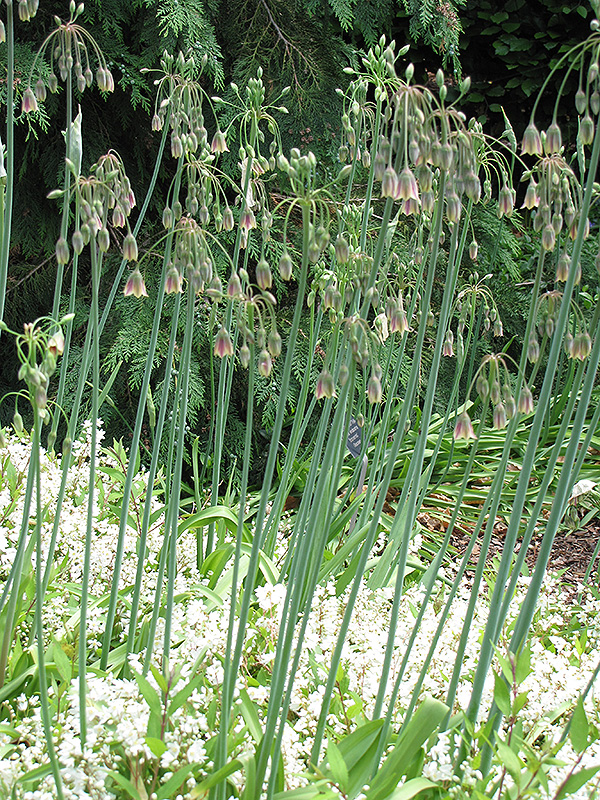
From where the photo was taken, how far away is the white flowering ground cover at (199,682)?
1.43 m

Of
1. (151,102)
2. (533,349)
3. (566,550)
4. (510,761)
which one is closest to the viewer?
(510,761)

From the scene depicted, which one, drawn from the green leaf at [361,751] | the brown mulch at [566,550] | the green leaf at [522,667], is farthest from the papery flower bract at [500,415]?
the brown mulch at [566,550]

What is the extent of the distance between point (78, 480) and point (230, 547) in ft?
2.96

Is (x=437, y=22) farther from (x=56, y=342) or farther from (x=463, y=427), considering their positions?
(x=56, y=342)

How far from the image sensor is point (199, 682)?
156 cm

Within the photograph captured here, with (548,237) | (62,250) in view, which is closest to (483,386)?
(548,237)

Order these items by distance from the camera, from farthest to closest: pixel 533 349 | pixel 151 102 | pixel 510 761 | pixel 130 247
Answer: pixel 151 102
pixel 130 247
pixel 533 349
pixel 510 761

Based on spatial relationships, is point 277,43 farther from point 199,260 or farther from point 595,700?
point 595,700

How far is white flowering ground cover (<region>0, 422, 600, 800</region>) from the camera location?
1.43 meters

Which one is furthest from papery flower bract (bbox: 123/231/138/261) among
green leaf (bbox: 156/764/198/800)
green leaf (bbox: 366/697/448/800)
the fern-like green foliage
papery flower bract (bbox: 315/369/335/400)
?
the fern-like green foliage

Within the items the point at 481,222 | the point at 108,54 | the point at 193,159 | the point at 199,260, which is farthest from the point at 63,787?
the point at 481,222

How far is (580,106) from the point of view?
1301mm

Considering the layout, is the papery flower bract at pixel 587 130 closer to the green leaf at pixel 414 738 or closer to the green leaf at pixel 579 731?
the green leaf at pixel 579 731

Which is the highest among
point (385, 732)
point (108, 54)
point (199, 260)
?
point (108, 54)
